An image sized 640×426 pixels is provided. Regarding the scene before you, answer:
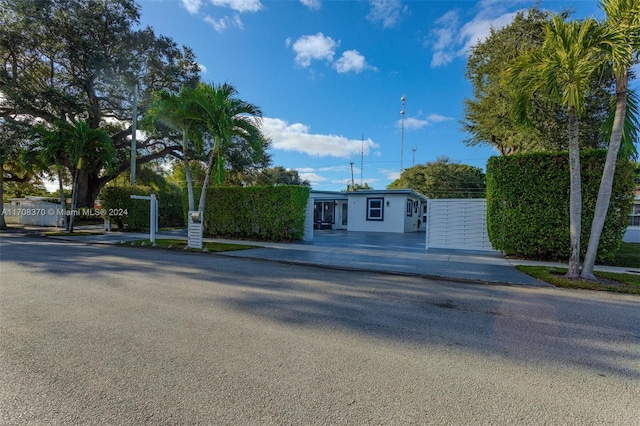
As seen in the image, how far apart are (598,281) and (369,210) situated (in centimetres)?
1439

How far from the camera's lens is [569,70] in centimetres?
603

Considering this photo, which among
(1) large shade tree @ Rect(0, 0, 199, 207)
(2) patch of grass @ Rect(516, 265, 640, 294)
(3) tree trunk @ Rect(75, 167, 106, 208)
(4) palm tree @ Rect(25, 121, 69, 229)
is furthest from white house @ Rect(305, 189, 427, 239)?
(3) tree trunk @ Rect(75, 167, 106, 208)

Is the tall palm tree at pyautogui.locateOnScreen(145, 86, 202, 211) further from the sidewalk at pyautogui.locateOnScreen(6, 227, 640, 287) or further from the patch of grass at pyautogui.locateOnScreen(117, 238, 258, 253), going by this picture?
the sidewalk at pyautogui.locateOnScreen(6, 227, 640, 287)

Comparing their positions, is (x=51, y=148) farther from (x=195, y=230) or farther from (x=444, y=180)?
(x=444, y=180)

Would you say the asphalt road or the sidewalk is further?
the sidewalk

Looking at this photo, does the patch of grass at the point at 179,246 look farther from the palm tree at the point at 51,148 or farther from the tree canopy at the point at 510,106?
the tree canopy at the point at 510,106

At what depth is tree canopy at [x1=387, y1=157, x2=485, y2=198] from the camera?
32281 mm

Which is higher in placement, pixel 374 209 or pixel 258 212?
pixel 374 209

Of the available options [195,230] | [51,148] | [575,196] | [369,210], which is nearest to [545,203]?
[575,196]

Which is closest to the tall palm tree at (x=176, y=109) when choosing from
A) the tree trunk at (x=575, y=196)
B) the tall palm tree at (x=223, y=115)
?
the tall palm tree at (x=223, y=115)

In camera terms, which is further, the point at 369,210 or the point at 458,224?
the point at 369,210

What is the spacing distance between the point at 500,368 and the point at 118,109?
25296 mm

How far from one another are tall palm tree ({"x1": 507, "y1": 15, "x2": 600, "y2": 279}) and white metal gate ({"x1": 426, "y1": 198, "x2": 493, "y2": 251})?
4.48m

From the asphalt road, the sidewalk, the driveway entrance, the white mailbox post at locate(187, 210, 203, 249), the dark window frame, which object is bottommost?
the asphalt road
